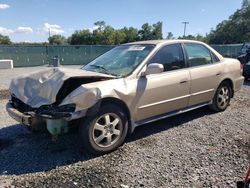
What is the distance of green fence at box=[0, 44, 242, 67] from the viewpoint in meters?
21.3

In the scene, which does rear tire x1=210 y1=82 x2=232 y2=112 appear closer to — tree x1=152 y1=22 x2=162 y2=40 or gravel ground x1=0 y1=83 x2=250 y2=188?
gravel ground x1=0 y1=83 x2=250 y2=188

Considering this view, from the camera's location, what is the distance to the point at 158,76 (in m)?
4.59

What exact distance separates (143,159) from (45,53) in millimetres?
19800

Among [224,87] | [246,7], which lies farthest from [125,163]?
[246,7]

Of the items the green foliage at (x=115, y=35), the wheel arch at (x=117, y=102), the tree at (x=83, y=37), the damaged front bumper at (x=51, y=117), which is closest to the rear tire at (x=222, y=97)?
the wheel arch at (x=117, y=102)

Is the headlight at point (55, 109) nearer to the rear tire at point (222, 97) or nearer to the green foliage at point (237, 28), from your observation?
the rear tire at point (222, 97)

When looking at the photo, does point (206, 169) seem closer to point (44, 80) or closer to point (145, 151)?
point (145, 151)

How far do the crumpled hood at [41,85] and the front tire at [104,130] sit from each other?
557mm

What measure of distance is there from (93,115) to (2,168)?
139 centimetres

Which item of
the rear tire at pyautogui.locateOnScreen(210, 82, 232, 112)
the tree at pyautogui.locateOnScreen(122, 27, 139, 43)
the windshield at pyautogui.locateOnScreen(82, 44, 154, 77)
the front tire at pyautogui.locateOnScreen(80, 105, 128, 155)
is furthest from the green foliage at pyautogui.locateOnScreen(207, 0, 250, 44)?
the front tire at pyautogui.locateOnScreen(80, 105, 128, 155)

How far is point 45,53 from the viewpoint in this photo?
22047 mm

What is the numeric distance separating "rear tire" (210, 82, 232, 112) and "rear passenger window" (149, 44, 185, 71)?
1.28 m

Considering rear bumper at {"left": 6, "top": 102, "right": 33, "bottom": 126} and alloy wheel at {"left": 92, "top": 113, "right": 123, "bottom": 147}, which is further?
alloy wheel at {"left": 92, "top": 113, "right": 123, "bottom": 147}

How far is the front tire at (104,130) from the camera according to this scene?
148 inches
